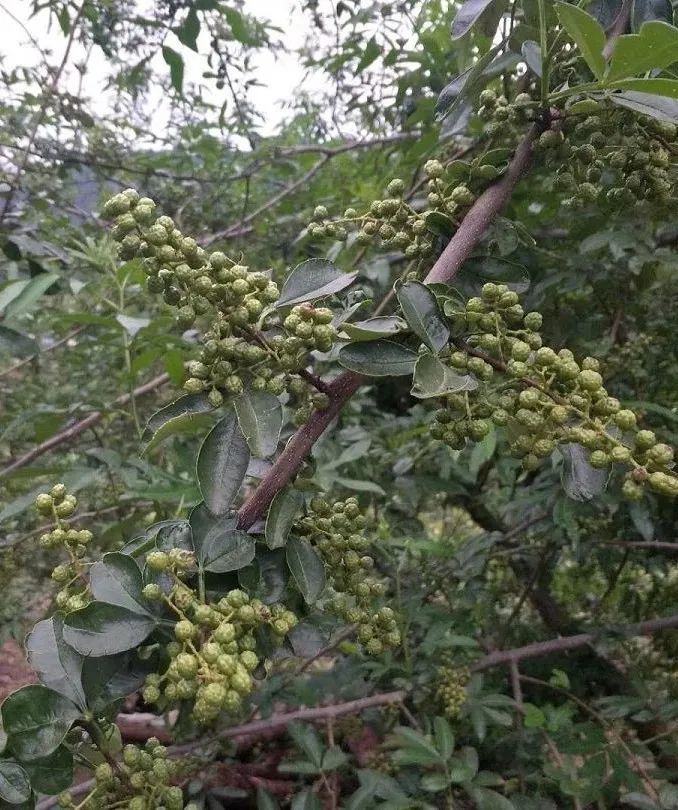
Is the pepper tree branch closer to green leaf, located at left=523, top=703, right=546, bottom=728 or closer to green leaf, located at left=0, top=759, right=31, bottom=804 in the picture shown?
green leaf, located at left=0, top=759, right=31, bottom=804

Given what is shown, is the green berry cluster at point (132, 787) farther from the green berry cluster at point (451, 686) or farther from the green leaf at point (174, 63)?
the green leaf at point (174, 63)

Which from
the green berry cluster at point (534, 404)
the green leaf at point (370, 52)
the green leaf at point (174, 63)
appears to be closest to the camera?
the green berry cluster at point (534, 404)

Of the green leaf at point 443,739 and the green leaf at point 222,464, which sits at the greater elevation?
the green leaf at point 222,464

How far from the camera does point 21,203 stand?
256 centimetres

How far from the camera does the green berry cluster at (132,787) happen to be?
798 millimetres

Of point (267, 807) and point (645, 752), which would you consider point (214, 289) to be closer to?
point (267, 807)

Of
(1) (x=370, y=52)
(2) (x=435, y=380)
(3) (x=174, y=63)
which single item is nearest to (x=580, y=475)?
(2) (x=435, y=380)

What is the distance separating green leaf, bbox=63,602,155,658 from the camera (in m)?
0.74

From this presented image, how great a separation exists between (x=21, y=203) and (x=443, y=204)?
6.90 feet

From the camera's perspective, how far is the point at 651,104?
803mm

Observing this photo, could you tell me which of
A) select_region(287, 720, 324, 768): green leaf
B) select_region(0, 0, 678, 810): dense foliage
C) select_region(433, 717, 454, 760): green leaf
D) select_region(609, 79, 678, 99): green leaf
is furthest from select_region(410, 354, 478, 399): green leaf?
select_region(287, 720, 324, 768): green leaf

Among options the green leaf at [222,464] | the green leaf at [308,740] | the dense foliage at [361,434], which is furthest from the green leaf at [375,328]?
the green leaf at [308,740]

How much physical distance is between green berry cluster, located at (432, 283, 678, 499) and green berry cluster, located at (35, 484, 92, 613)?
0.45 metres

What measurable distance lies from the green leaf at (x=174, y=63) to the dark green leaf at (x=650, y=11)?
182 cm
